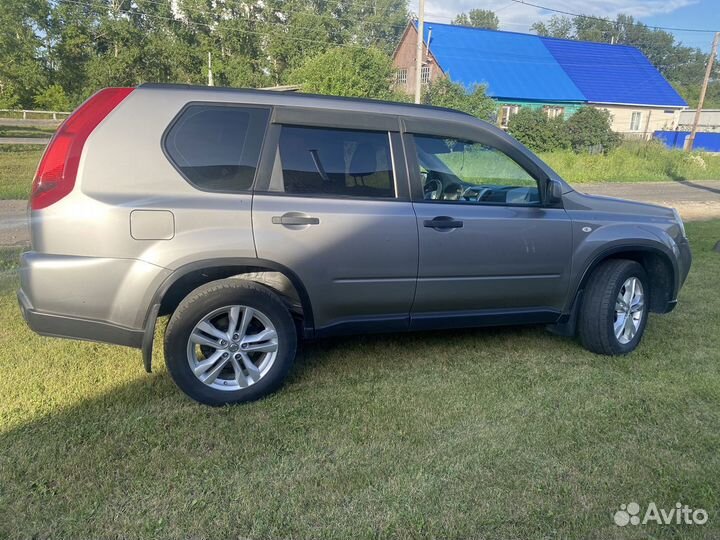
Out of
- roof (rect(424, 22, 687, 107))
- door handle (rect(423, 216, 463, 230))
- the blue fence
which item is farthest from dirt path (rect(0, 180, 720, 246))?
the blue fence

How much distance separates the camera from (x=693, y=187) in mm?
20531

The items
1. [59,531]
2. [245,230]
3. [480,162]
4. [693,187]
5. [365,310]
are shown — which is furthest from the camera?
[693,187]

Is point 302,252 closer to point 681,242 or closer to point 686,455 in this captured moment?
point 686,455

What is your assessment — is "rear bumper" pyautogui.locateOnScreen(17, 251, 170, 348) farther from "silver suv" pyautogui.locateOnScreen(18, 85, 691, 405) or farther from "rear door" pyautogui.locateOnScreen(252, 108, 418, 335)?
"rear door" pyautogui.locateOnScreen(252, 108, 418, 335)

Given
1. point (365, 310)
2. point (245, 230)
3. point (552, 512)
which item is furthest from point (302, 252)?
point (552, 512)

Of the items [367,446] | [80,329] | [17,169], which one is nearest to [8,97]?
[17,169]

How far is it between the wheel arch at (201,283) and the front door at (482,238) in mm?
775

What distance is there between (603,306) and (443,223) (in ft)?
4.91

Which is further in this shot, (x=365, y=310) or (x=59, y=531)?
(x=365, y=310)

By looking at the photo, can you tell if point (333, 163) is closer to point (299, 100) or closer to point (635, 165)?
point (299, 100)

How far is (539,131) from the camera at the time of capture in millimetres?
25672

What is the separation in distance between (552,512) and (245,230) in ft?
7.09

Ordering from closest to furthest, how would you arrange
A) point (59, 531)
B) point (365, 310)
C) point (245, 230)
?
point (59, 531) → point (245, 230) → point (365, 310)

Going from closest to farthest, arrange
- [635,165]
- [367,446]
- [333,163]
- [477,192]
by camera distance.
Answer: [367,446] → [333,163] → [477,192] → [635,165]
